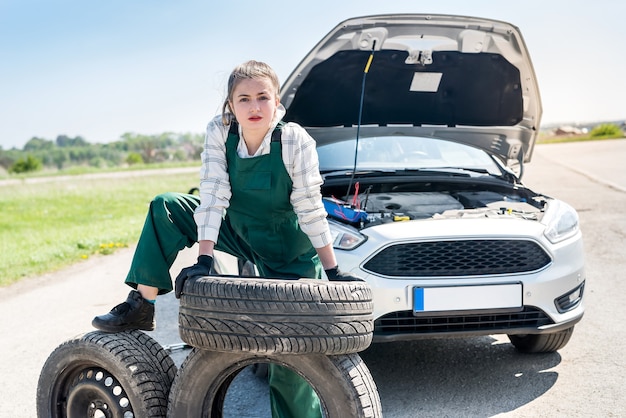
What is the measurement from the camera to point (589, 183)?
→ 1647 cm

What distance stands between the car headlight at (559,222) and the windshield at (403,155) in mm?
1100

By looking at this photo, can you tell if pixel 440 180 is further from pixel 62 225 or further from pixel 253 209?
pixel 62 225

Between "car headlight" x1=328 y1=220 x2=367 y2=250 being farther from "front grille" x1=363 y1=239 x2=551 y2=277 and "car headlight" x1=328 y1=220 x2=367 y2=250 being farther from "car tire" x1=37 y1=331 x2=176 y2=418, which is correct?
"car tire" x1=37 y1=331 x2=176 y2=418

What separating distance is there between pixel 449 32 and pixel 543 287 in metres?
2.05

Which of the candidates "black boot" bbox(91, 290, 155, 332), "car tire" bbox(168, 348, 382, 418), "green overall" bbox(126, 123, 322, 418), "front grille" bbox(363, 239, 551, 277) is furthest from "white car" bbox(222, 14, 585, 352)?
"black boot" bbox(91, 290, 155, 332)

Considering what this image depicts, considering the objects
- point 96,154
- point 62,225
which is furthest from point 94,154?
point 62,225

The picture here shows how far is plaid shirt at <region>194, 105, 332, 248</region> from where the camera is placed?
2.88m

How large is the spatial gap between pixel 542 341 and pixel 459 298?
41.2 inches

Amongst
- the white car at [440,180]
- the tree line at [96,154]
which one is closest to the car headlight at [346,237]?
the white car at [440,180]

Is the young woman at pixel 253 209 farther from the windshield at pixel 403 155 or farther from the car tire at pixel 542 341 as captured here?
the windshield at pixel 403 155

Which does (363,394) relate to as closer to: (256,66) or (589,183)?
(256,66)

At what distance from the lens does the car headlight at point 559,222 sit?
13.5ft

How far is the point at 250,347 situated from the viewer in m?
2.52

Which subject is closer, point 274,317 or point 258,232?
point 274,317
